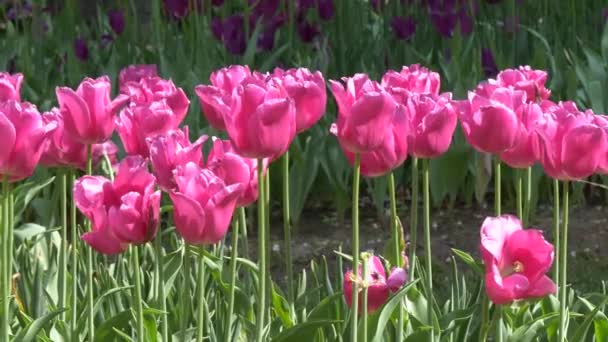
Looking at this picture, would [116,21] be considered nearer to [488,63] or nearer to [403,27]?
[403,27]

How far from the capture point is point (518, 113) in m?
1.82

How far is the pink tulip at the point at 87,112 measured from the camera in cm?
180

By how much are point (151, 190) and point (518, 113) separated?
0.54m

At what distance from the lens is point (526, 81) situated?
218 centimetres

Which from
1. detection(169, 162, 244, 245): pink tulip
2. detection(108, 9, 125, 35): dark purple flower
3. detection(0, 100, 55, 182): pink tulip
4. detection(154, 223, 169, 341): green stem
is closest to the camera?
detection(169, 162, 244, 245): pink tulip

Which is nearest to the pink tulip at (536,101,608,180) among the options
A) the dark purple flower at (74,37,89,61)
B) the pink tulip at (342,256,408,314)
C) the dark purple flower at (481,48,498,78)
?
the pink tulip at (342,256,408,314)

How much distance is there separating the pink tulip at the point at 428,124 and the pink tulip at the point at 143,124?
1.18 ft

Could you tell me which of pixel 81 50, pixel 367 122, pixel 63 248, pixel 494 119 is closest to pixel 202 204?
pixel 367 122

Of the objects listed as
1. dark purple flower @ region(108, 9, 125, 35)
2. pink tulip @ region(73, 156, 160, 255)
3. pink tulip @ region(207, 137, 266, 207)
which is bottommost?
pink tulip @ region(73, 156, 160, 255)

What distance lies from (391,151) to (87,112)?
1.42 ft

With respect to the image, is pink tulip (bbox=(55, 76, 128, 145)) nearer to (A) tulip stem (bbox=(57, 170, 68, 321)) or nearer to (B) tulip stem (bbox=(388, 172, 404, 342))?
(A) tulip stem (bbox=(57, 170, 68, 321))

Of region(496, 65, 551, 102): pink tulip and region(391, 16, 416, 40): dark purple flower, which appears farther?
region(391, 16, 416, 40): dark purple flower

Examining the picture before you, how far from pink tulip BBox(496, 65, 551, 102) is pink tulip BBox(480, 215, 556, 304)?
1.83ft

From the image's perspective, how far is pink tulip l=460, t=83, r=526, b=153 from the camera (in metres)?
1.75
